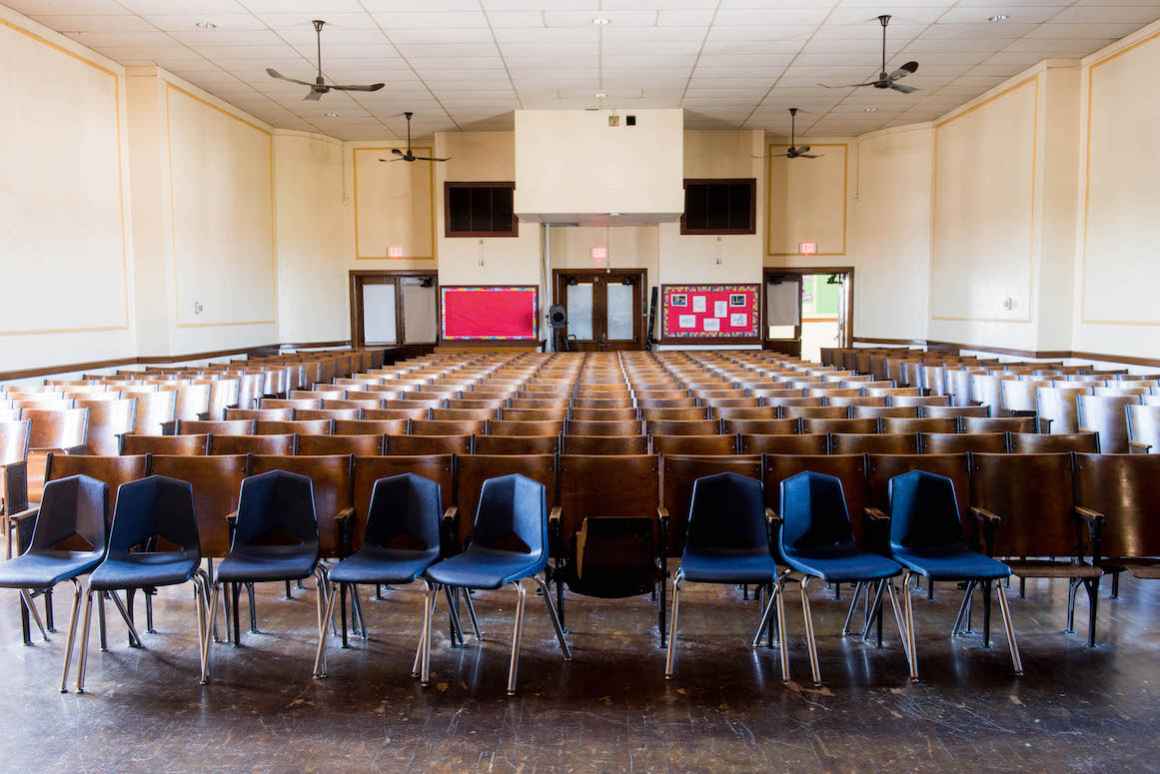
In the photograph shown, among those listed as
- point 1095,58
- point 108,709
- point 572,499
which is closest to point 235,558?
point 108,709

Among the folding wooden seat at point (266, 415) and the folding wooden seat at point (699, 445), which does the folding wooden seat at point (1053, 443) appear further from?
the folding wooden seat at point (266, 415)

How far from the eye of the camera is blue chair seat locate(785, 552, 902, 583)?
3.49 m

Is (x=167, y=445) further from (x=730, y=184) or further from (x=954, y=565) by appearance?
(x=730, y=184)

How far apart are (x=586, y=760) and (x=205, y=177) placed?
38.5 feet

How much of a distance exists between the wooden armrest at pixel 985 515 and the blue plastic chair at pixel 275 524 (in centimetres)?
302

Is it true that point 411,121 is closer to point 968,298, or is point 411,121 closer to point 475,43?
point 475,43

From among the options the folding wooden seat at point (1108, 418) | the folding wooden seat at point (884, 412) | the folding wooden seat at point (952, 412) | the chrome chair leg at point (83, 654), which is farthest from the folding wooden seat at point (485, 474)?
the folding wooden seat at point (1108, 418)

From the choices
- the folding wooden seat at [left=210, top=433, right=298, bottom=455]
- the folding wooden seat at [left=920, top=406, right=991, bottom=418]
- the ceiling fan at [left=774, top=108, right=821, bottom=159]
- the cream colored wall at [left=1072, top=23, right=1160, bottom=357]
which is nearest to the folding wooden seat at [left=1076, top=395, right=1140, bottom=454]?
the folding wooden seat at [left=920, top=406, right=991, bottom=418]

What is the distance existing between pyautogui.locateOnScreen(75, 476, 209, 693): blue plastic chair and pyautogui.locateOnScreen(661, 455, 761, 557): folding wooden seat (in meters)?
2.14

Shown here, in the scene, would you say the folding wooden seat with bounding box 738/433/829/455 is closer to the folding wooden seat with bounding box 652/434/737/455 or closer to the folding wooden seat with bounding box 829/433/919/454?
the folding wooden seat with bounding box 829/433/919/454

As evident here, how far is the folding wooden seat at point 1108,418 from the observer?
591cm

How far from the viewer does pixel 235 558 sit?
374 centimetres

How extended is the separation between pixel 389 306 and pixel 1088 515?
14264mm

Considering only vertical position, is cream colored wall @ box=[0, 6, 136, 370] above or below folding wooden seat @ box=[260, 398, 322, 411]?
above
